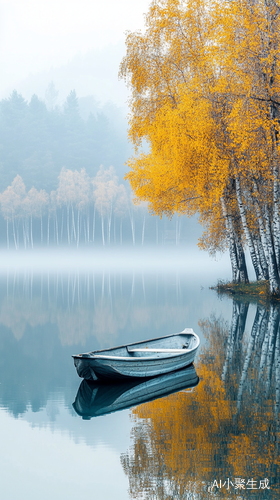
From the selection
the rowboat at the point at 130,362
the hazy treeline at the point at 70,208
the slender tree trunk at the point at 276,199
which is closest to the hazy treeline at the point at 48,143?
the hazy treeline at the point at 70,208

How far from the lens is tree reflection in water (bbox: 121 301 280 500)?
173 inches

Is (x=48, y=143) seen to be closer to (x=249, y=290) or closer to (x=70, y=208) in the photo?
(x=70, y=208)

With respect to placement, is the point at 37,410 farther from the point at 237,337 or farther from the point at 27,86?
the point at 27,86

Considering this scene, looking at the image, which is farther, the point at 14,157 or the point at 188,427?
the point at 14,157

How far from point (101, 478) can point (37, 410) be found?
8.17 feet

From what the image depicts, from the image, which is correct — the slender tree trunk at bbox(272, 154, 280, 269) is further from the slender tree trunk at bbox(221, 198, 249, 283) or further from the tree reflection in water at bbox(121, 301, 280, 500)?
the tree reflection in water at bbox(121, 301, 280, 500)

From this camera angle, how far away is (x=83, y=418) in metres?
6.70

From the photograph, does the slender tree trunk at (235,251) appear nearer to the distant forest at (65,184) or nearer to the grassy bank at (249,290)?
the grassy bank at (249,290)

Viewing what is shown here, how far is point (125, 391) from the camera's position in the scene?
8070 millimetres

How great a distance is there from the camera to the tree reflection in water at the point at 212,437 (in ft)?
14.4

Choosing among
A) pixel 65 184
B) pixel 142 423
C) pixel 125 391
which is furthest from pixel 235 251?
pixel 65 184

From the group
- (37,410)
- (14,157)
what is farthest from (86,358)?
(14,157)

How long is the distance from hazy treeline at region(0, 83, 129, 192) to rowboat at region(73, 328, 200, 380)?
81.2 metres

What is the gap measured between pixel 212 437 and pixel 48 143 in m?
98.2
